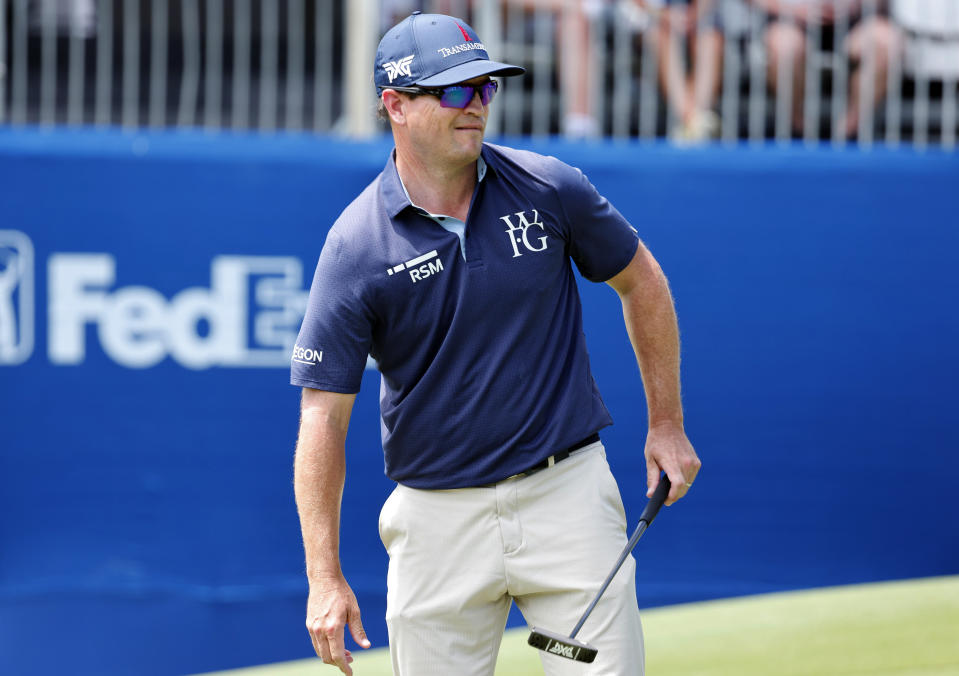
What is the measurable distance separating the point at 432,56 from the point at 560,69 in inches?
103

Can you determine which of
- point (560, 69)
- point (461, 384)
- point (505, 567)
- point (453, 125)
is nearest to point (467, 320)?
point (461, 384)

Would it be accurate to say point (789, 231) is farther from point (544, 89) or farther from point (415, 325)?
point (415, 325)

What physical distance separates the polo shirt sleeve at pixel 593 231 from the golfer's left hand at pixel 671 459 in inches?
15.3

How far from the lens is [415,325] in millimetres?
2701

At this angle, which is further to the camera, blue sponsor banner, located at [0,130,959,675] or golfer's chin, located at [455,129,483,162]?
blue sponsor banner, located at [0,130,959,675]

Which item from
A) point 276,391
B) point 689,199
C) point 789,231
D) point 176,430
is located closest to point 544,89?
point 689,199

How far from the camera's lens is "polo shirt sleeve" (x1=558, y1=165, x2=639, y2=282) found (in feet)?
9.06

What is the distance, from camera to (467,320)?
2.68 m

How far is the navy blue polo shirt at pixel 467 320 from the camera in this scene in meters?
2.67

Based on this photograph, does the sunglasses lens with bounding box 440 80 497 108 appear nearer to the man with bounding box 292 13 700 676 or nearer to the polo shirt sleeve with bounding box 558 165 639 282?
the man with bounding box 292 13 700 676

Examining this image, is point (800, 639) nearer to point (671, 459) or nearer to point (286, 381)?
point (671, 459)

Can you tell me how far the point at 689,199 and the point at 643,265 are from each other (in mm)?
2246

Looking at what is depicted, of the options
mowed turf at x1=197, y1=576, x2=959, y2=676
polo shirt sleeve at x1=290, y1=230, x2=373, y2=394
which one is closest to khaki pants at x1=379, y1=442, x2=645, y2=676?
polo shirt sleeve at x1=290, y1=230, x2=373, y2=394

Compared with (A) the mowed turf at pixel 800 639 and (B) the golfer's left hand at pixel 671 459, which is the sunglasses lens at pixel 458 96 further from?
A: (A) the mowed turf at pixel 800 639
